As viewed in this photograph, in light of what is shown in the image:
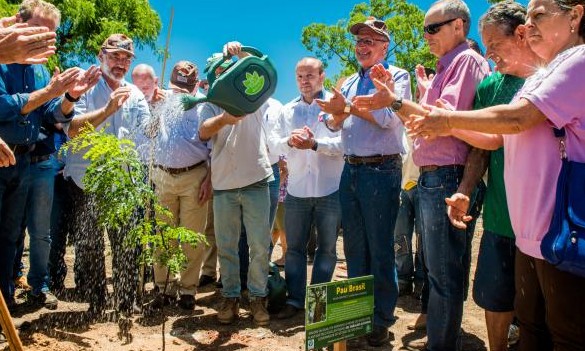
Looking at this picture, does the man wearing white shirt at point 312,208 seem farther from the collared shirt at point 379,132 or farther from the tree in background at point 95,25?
the tree in background at point 95,25

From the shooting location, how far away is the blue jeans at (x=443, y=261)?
301 cm

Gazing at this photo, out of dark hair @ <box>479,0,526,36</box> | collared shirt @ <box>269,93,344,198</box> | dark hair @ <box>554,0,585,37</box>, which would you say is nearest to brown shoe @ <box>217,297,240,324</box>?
collared shirt @ <box>269,93,344,198</box>

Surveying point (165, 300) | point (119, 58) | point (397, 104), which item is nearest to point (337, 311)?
point (397, 104)

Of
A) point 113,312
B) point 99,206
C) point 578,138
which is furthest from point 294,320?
point 578,138

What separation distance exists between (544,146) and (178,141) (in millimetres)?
3262

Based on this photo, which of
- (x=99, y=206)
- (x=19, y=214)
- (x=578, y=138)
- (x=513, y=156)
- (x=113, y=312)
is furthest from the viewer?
(x=113, y=312)

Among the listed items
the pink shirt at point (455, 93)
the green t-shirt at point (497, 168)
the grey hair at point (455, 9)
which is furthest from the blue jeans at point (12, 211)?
the green t-shirt at point (497, 168)

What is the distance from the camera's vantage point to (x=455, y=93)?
299 centimetres

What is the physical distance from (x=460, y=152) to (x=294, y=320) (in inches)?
82.4

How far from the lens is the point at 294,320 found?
434cm

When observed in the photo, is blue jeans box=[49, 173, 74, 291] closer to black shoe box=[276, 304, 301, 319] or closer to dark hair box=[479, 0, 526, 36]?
black shoe box=[276, 304, 301, 319]

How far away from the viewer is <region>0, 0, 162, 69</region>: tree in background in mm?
18844

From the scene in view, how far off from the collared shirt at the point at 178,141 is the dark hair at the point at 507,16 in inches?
105

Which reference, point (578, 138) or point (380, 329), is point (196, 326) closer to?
point (380, 329)
